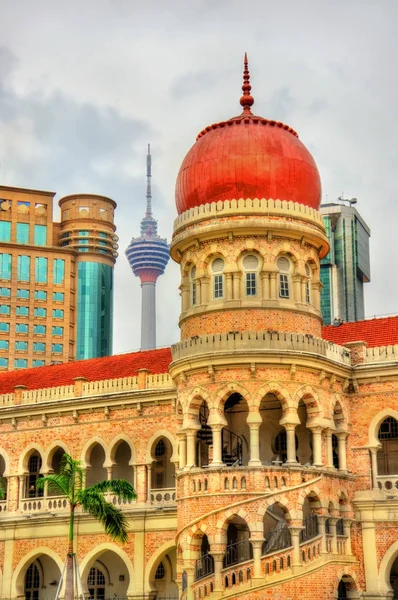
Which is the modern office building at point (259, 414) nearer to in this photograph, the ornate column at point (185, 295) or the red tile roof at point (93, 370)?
the ornate column at point (185, 295)

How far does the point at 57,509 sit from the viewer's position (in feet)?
127

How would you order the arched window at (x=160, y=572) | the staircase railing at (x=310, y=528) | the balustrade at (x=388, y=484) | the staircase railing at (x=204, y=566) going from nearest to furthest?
Result: the staircase railing at (x=204, y=566) < the staircase railing at (x=310, y=528) < the balustrade at (x=388, y=484) < the arched window at (x=160, y=572)

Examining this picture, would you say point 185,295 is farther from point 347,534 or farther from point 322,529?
point 347,534

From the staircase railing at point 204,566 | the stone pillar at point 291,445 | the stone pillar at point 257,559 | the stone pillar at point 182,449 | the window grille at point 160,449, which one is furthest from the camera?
the window grille at point 160,449

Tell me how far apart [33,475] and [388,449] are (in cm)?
1514

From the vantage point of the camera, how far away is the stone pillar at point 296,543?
2869cm

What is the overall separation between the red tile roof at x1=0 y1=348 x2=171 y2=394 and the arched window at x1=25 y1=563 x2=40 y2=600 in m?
7.42

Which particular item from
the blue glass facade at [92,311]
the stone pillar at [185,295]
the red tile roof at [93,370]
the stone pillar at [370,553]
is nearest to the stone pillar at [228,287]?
the stone pillar at [185,295]

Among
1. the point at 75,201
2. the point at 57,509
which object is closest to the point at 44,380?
the point at 57,509

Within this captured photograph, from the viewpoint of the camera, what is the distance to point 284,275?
31.9 metres

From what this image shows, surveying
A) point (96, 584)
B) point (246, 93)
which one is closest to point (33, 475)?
point (96, 584)

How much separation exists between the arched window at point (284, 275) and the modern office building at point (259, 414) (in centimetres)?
5

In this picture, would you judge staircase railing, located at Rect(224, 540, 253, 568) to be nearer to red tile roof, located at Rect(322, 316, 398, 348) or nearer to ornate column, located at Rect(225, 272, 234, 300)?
ornate column, located at Rect(225, 272, 234, 300)

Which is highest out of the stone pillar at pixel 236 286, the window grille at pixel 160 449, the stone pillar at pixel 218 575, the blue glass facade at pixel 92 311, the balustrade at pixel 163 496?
the blue glass facade at pixel 92 311
